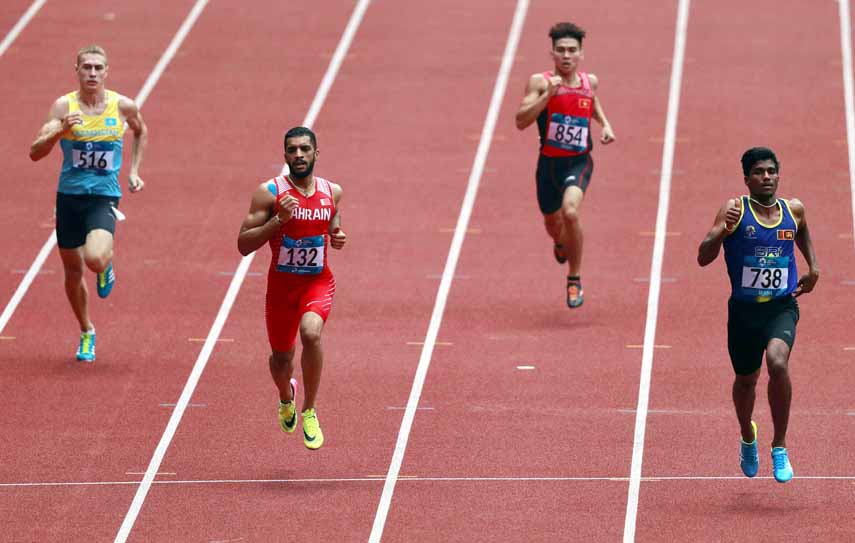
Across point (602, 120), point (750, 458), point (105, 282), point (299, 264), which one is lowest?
point (105, 282)

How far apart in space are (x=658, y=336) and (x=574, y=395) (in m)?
1.37

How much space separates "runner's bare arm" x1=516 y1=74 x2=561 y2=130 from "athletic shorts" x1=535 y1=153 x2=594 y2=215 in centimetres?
46

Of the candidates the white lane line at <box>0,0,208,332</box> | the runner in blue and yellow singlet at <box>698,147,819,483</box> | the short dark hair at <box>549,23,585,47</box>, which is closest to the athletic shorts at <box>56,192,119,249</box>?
the white lane line at <box>0,0,208,332</box>

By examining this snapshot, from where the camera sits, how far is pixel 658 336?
11.5m

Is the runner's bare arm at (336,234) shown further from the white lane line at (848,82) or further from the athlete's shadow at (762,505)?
the white lane line at (848,82)

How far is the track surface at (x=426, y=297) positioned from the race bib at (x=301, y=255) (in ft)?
3.48

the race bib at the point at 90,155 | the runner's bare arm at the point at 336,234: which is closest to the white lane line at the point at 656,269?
the runner's bare arm at the point at 336,234

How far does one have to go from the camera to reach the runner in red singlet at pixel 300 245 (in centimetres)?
847

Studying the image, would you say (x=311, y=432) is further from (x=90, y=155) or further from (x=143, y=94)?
(x=143, y=94)

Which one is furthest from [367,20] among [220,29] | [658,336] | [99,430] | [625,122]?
[99,430]

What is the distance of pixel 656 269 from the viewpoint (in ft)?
42.5

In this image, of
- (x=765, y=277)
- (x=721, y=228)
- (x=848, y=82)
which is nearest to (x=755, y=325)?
(x=765, y=277)

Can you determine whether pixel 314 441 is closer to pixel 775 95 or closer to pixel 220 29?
pixel 775 95

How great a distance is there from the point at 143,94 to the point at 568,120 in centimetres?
634
